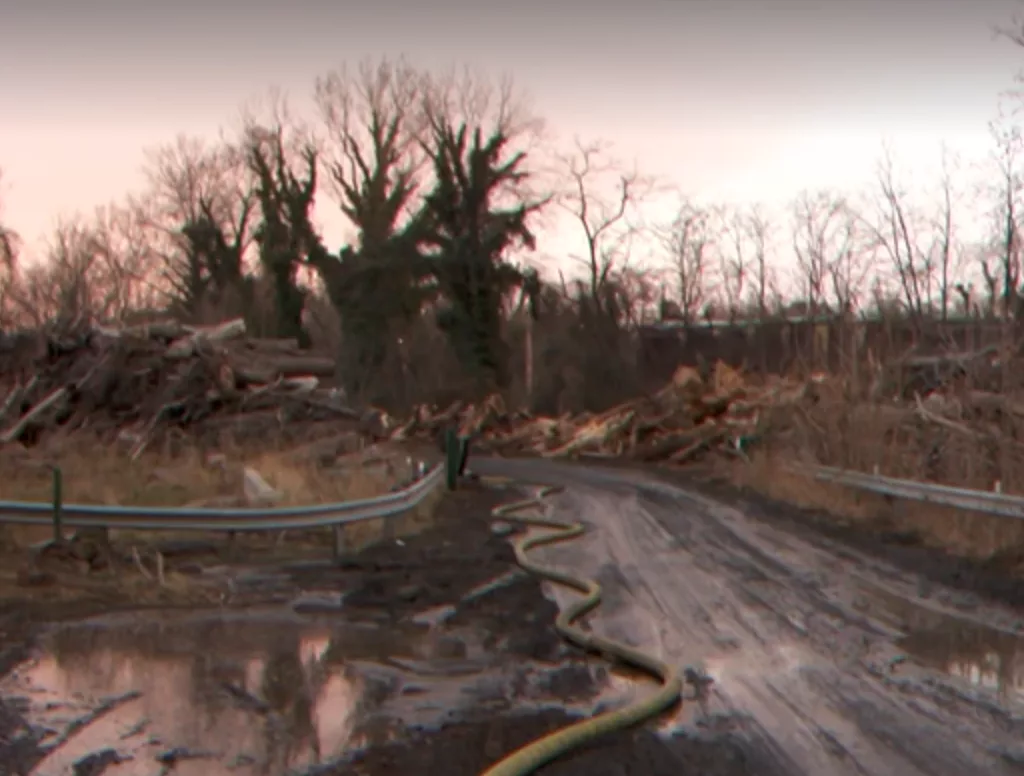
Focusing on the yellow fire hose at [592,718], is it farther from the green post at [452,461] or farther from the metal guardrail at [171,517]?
the green post at [452,461]

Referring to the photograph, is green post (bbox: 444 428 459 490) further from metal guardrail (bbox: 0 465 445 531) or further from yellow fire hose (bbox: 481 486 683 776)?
metal guardrail (bbox: 0 465 445 531)

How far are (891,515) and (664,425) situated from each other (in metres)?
23.1

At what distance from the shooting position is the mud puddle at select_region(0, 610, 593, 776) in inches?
281

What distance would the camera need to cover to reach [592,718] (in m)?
7.89

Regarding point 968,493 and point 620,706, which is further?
point 968,493

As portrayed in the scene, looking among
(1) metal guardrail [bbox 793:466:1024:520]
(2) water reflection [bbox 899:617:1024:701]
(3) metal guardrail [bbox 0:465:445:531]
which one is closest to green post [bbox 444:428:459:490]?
(1) metal guardrail [bbox 793:466:1024:520]

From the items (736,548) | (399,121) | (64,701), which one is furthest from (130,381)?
(399,121)

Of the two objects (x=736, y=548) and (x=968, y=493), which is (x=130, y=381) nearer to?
(x=736, y=548)

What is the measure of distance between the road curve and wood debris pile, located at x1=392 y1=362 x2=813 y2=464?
1487 cm

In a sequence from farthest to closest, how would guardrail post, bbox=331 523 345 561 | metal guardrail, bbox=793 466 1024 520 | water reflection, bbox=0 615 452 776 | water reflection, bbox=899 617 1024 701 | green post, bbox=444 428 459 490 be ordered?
green post, bbox=444 428 459 490, metal guardrail, bbox=793 466 1024 520, guardrail post, bbox=331 523 345 561, water reflection, bbox=899 617 1024 701, water reflection, bbox=0 615 452 776

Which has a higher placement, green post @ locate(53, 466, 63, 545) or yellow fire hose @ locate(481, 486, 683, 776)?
green post @ locate(53, 466, 63, 545)

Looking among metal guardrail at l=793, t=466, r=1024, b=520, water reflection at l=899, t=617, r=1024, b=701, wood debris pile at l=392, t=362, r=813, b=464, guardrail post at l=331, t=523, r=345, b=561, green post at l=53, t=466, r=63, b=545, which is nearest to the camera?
water reflection at l=899, t=617, r=1024, b=701

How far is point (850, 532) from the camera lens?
20297 mm

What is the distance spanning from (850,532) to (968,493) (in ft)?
9.96
